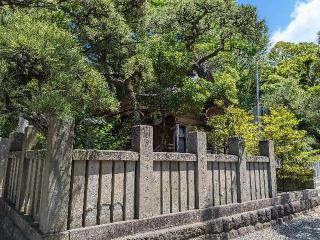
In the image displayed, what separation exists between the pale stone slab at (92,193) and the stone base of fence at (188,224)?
14 cm

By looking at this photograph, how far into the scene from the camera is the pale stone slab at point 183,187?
5.66 metres

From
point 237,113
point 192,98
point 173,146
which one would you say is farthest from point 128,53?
point 173,146

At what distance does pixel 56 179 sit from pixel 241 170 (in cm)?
421

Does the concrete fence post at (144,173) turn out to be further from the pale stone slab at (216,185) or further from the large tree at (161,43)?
the large tree at (161,43)

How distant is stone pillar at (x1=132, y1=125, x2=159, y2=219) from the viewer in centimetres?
493

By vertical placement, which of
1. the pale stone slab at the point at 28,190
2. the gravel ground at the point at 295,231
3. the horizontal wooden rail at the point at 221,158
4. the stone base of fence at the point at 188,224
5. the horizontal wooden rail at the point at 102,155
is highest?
the horizontal wooden rail at the point at 221,158

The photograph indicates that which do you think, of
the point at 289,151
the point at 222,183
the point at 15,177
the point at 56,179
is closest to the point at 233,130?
the point at 289,151

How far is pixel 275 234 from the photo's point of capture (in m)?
6.86

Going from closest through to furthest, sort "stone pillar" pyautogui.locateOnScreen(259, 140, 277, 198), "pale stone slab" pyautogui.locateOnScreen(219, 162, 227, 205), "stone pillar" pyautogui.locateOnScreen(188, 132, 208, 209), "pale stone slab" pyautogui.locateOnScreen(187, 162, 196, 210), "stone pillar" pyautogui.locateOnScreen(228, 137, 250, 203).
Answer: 1. "pale stone slab" pyautogui.locateOnScreen(187, 162, 196, 210)
2. "stone pillar" pyautogui.locateOnScreen(188, 132, 208, 209)
3. "pale stone slab" pyautogui.locateOnScreen(219, 162, 227, 205)
4. "stone pillar" pyautogui.locateOnScreen(228, 137, 250, 203)
5. "stone pillar" pyautogui.locateOnScreen(259, 140, 277, 198)

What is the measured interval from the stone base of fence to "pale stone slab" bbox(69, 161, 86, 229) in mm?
137

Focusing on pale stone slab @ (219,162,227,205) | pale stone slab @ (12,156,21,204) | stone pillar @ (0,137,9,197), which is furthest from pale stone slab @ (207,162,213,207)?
stone pillar @ (0,137,9,197)

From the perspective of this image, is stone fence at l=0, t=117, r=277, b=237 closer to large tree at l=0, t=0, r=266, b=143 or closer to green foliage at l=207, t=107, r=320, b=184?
green foliage at l=207, t=107, r=320, b=184

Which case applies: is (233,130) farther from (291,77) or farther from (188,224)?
(291,77)

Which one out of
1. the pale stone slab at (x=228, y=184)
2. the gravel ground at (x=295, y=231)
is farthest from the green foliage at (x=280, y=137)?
the pale stone slab at (x=228, y=184)
